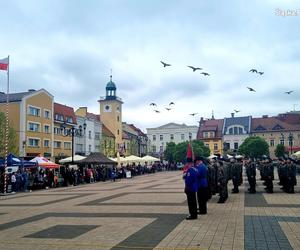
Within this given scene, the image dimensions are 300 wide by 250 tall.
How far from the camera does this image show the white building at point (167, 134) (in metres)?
122

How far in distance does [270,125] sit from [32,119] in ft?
213

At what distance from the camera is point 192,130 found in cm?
12244

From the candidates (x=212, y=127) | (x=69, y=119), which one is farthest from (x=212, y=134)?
(x=69, y=119)

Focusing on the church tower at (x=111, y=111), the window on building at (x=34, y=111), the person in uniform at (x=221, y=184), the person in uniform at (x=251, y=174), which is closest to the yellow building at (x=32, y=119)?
the window on building at (x=34, y=111)

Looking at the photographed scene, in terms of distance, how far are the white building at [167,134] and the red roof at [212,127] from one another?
178 inches

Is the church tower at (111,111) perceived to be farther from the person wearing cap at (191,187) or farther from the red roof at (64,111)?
the person wearing cap at (191,187)

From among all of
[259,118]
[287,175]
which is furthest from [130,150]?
[287,175]

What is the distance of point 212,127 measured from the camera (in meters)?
115

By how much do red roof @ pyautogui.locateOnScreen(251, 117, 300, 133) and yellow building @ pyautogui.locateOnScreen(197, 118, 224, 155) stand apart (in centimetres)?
893

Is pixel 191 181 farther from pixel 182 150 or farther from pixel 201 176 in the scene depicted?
pixel 182 150

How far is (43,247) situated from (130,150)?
319 feet

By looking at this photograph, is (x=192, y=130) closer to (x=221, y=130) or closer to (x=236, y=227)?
(x=221, y=130)

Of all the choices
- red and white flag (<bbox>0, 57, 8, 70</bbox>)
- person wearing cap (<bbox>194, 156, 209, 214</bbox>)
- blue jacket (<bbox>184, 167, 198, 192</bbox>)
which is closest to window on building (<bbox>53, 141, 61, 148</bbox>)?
red and white flag (<bbox>0, 57, 8, 70</bbox>)

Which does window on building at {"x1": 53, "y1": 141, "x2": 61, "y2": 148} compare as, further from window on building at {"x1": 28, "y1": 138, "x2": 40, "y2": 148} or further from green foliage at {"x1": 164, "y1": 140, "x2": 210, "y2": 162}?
green foliage at {"x1": 164, "y1": 140, "x2": 210, "y2": 162}
